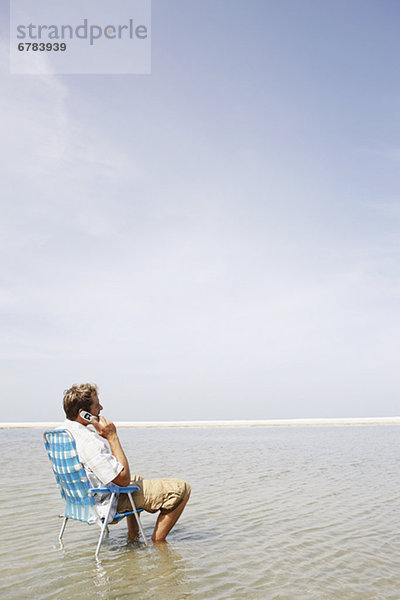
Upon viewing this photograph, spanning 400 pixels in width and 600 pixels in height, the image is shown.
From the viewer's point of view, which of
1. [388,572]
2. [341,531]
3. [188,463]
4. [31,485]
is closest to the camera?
[388,572]

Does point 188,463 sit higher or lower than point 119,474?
lower

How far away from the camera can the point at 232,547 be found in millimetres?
5328

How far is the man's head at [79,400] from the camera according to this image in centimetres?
493

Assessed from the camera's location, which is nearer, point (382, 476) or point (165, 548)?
point (165, 548)

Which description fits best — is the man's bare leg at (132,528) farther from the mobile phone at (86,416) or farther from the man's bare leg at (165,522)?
the mobile phone at (86,416)

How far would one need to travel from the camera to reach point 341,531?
19.6 ft

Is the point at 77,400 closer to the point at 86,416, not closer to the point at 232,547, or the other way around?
the point at 86,416

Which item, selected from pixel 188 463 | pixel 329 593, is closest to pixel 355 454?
pixel 188 463

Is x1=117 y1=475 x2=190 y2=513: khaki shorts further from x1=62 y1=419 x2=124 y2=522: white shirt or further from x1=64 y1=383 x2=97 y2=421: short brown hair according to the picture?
x1=64 y1=383 x2=97 y2=421: short brown hair

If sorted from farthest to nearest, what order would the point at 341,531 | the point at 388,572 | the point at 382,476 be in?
the point at 382,476, the point at 341,531, the point at 388,572

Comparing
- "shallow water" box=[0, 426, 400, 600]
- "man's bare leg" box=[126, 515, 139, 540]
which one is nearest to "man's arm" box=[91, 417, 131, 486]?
"shallow water" box=[0, 426, 400, 600]

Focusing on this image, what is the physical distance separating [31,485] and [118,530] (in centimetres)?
377

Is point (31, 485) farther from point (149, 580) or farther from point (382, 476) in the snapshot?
point (382, 476)

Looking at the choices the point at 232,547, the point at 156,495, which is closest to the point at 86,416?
the point at 156,495
